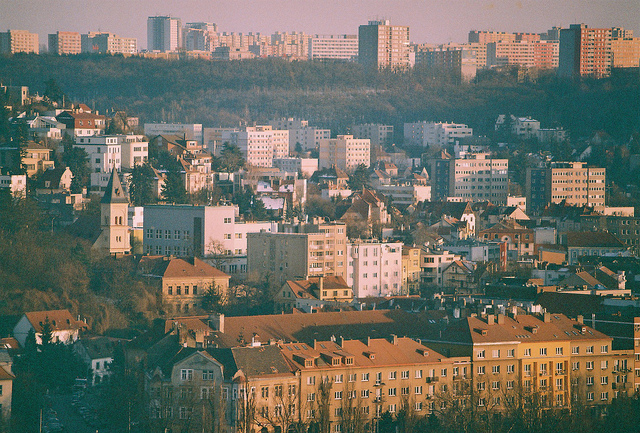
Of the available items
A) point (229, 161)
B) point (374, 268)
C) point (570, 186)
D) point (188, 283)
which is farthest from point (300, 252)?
point (570, 186)

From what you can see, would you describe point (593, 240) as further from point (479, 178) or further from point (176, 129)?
point (176, 129)

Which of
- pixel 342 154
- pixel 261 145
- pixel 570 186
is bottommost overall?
pixel 570 186

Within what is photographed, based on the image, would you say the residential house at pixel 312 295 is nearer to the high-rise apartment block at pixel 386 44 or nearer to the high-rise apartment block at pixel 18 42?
the high-rise apartment block at pixel 18 42

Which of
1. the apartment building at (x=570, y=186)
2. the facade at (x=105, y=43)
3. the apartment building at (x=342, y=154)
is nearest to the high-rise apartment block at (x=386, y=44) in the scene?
the facade at (x=105, y=43)

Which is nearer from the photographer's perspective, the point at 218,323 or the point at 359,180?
the point at 218,323

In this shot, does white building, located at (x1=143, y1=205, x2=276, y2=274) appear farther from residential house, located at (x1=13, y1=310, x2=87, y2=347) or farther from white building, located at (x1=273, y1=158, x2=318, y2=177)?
white building, located at (x1=273, y1=158, x2=318, y2=177)

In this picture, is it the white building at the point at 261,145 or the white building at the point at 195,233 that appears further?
the white building at the point at 261,145
